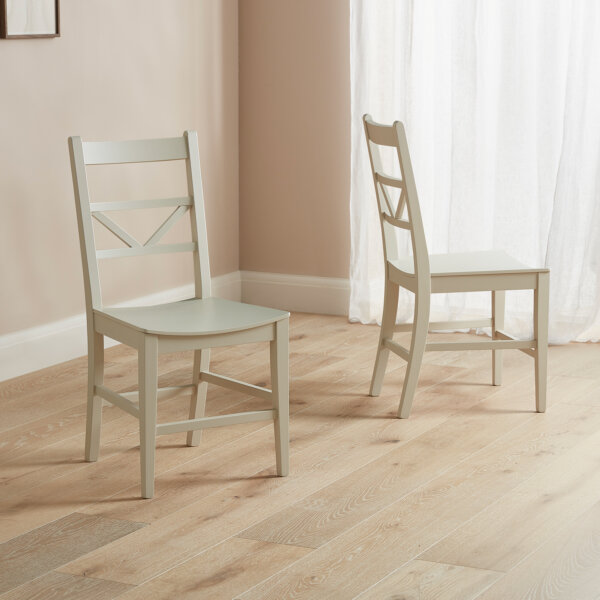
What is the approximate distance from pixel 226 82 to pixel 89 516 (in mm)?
2643

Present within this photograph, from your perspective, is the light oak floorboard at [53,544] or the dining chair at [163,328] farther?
the dining chair at [163,328]

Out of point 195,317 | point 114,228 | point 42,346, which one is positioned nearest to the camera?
point 195,317

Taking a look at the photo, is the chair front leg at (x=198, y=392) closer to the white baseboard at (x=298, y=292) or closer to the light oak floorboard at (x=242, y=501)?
the light oak floorboard at (x=242, y=501)

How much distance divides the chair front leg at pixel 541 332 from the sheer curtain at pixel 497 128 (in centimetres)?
96

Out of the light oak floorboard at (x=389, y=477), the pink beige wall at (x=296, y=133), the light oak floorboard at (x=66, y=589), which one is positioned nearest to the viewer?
the light oak floorboard at (x=66, y=589)

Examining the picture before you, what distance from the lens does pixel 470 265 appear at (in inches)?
133

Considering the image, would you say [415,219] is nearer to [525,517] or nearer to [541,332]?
[541,332]

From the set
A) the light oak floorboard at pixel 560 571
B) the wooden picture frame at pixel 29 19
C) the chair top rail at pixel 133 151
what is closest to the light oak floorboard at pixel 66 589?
the light oak floorboard at pixel 560 571

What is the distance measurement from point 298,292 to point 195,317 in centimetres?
215

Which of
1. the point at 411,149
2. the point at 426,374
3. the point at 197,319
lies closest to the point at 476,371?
the point at 426,374

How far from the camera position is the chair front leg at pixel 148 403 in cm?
264

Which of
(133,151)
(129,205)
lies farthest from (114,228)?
(133,151)

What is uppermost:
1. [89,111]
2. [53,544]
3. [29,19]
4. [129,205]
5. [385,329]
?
[29,19]

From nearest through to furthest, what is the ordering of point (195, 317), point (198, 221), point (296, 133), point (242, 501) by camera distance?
point (242, 501)
point (195, 317)
point (198, 221)
point (296, 133)
